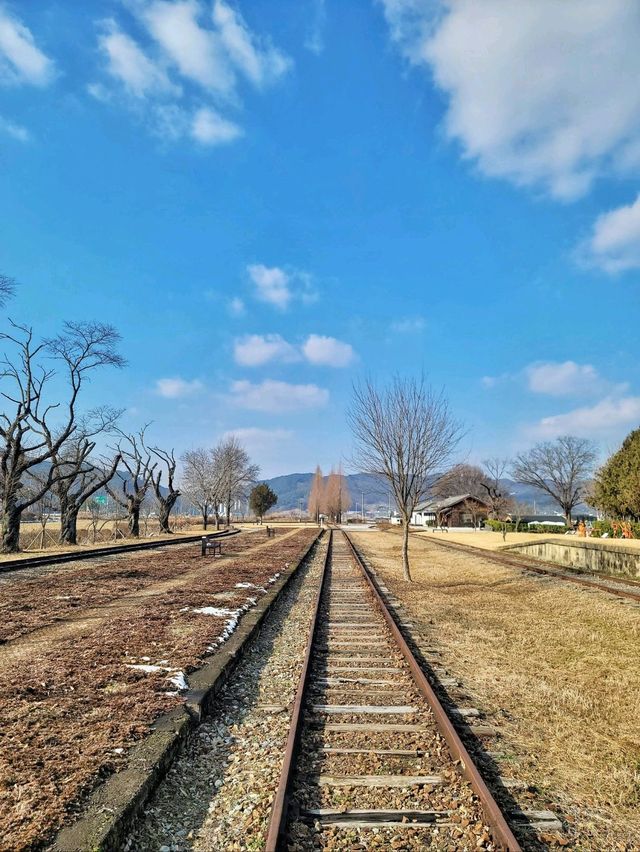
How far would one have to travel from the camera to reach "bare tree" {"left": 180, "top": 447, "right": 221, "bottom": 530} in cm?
5988

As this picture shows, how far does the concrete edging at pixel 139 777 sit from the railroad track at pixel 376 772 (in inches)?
38.1

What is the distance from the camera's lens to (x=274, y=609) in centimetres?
1216

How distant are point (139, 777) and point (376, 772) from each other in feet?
5.93

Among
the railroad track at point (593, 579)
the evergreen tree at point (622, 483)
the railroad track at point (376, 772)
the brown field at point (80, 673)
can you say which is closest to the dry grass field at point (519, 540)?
the railroad track at point (593, 579)

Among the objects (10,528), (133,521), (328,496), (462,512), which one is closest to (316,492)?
(328,496)

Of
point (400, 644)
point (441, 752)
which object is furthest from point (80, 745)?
point (400, 644)

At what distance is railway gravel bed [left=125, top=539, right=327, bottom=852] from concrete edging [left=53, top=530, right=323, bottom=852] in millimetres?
103

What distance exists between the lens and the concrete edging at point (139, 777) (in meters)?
3.30

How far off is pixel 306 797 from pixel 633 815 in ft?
7.65

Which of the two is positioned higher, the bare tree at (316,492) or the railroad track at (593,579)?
the bare tree at (316,492)

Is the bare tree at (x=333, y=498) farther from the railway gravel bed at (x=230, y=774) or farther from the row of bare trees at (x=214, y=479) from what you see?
the railway gravel bed at (x=230, y=774)

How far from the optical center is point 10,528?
2372 cm

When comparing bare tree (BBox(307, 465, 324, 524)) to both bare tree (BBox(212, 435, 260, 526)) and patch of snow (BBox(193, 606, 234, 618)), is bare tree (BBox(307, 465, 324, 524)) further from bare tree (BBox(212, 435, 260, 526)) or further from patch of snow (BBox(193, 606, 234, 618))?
patch of snow (BBox(193, 606, 234, 618))

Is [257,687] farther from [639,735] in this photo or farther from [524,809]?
[639,735]
